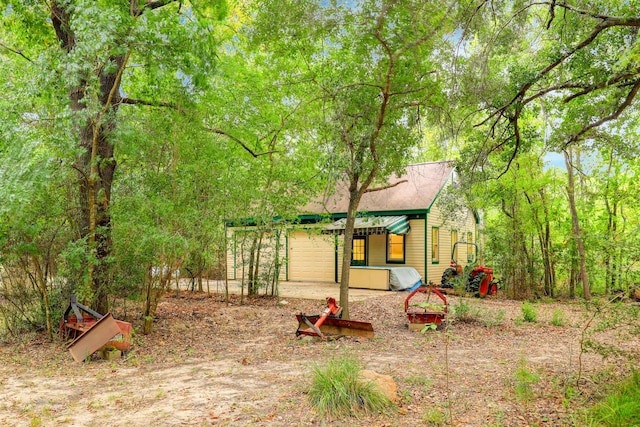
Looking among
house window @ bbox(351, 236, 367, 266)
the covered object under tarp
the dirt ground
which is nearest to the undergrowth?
the dirt ground

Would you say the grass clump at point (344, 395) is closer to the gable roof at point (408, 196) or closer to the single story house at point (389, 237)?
the single story house at point (389, 237)

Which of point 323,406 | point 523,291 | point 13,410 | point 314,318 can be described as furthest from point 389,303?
point 13,410

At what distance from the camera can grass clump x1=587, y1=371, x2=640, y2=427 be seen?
373 centimetres

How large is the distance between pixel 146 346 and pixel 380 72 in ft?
20.2

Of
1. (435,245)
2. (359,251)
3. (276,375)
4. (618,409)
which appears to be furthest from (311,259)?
(618,409)

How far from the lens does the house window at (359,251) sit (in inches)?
727

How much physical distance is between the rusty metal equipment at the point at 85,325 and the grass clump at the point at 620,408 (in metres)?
5.88

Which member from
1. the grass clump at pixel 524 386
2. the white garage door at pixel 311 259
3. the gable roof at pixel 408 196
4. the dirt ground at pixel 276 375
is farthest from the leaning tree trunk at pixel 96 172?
the white garage door at pixel 311 259

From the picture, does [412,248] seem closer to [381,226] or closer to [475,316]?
[381,226]

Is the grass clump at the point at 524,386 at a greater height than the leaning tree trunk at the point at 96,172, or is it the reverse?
the leaning tree trunk at the point at 96,172

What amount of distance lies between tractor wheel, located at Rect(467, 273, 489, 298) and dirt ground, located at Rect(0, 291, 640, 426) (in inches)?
162

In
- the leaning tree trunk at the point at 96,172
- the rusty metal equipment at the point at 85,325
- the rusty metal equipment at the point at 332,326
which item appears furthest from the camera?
the rusty metal equipment at the point at 332,326

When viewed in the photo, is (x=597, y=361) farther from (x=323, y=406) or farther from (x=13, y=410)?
(x=13, y=410)

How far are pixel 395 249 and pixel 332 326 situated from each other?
1034 cm
